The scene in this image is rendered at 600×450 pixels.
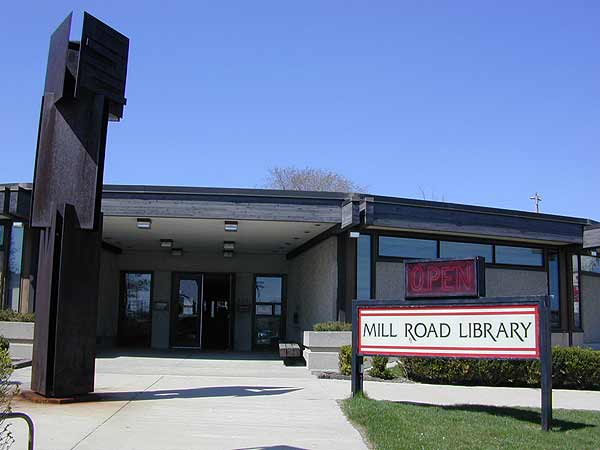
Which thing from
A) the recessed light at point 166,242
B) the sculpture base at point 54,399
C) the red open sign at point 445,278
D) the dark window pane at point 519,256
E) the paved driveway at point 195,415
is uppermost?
the recessed light at point 166,242

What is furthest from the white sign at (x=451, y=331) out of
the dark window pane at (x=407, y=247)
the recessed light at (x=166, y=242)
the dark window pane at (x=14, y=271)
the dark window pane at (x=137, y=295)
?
the dark window pane at (x=137, y=295)

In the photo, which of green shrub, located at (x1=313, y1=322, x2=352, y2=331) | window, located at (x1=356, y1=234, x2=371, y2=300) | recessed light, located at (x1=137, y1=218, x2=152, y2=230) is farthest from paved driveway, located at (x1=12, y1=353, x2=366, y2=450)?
recessed light, located at (x1=137, y1=218, x2=152, y2=230)

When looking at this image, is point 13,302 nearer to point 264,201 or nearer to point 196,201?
point 196,201

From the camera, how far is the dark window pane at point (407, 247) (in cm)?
1633

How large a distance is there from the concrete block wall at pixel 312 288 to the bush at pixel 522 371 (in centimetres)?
357

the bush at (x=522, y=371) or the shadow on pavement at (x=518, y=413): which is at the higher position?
the bush at (x=522, y=371)

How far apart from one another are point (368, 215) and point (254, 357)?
6.46 m

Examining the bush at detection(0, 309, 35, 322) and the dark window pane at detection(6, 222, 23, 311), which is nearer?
the bush at detection(0, 309, 35, 322)

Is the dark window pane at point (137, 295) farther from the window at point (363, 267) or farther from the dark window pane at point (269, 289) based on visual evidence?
the window at point (363, 267)

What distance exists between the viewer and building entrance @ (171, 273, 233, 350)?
75.0 ft

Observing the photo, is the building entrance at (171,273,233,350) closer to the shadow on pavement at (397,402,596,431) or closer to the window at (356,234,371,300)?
the window at (356,234,371,300)

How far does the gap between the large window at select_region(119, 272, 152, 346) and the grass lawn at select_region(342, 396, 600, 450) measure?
1455 centimetres

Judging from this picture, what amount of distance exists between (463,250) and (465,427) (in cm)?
997

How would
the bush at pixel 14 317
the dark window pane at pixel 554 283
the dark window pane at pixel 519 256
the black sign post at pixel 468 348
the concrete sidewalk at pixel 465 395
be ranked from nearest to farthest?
the black sign post at pixel 468 348 < the concrete sidewalk at pixel 465 395 < the bush at pixel 14 317 < the dark window pane at pixel 519 256 < the dark window pane at pixel 554 283
